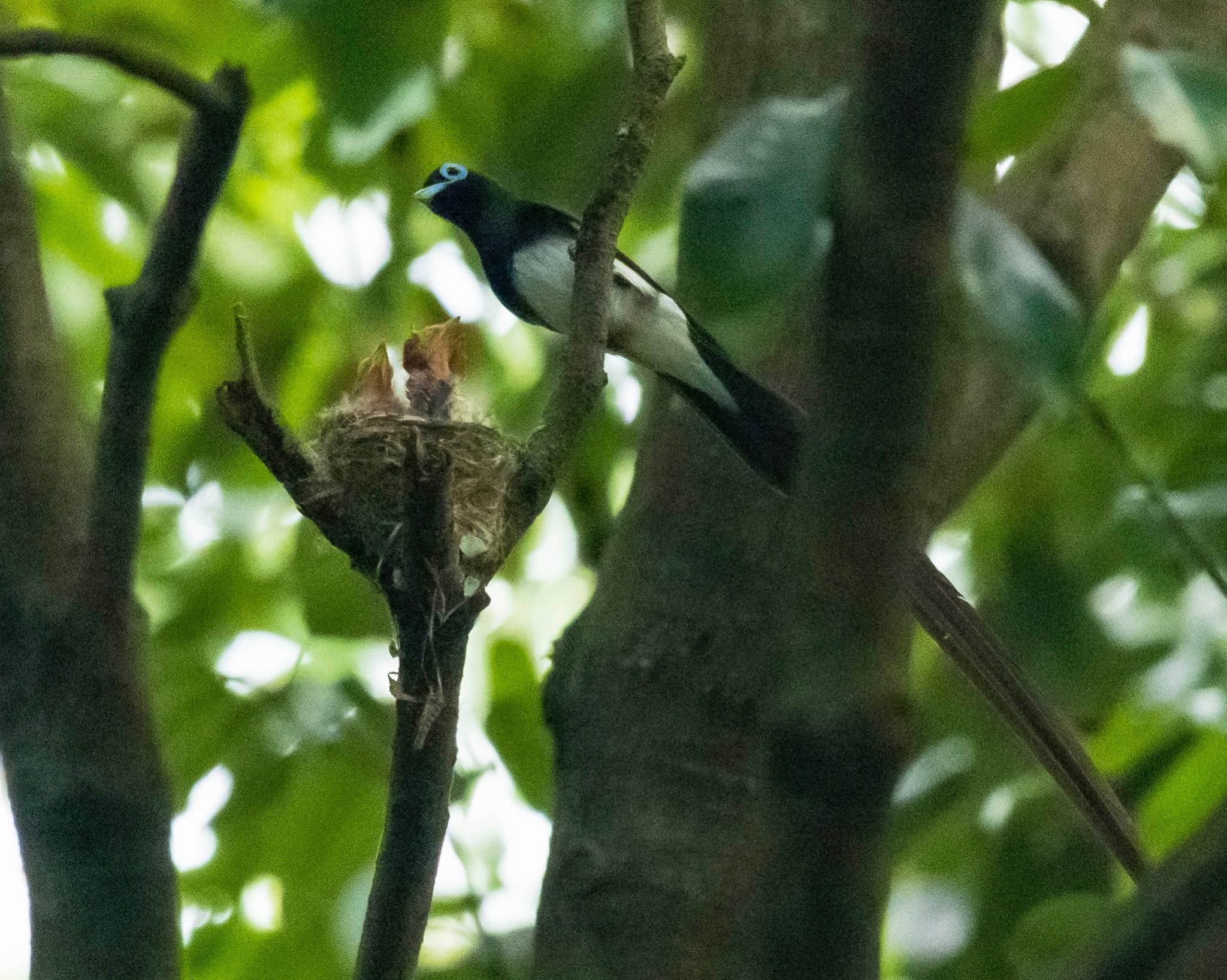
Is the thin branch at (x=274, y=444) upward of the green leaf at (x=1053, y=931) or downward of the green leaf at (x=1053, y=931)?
upward

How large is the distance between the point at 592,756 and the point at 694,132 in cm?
119

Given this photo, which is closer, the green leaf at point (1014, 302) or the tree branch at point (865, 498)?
the tree branch at point (865, 498)

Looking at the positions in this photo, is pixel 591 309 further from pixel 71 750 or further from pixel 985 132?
pixel 71 750

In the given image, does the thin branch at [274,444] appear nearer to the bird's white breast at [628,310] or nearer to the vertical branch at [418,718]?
the vertical branch at [418,718]

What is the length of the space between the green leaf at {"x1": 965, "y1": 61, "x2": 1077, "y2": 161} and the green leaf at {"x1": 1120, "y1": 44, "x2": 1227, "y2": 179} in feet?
0.51

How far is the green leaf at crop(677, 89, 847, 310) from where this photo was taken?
1.05 m

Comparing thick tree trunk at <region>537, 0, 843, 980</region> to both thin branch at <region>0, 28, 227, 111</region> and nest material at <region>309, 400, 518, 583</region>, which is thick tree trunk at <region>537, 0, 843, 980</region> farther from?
thin branch at <region>0, 28, 227, 111</region>

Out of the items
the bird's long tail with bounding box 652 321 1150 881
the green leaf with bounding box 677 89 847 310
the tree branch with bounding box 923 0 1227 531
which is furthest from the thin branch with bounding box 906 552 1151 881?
the green leaf with bounding box 677 89 847 310

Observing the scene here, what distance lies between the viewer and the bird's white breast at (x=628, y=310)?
3.33m

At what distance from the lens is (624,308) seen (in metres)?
3.51

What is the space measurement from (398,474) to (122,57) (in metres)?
0.69

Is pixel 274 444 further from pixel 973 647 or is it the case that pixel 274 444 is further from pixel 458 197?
pixel 458 197

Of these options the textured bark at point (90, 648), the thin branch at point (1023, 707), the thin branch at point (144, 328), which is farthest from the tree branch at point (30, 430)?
the thin branch at point (1023, 707)

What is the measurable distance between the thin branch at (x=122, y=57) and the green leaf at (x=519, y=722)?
3.97ft
